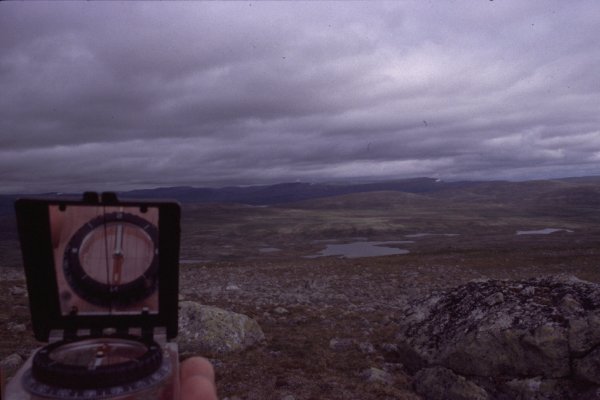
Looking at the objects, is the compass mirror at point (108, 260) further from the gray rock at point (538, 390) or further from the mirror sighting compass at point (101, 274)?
the gray rock at point (538, 390)

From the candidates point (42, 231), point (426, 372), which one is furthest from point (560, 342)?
point (42, 231)

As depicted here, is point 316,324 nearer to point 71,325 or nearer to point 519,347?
point 519,347

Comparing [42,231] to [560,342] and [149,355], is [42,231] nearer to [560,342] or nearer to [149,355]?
[149,355]

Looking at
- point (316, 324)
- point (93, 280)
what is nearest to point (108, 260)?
point (93, 280)

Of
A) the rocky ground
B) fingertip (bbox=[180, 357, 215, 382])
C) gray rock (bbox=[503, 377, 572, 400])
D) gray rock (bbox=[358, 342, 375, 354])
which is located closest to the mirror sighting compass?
fingertip (bbox=[180, 357, 215, 382])

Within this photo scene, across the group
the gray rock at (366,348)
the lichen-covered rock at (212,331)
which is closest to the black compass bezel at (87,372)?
the lichen-covered rock at (212,331)

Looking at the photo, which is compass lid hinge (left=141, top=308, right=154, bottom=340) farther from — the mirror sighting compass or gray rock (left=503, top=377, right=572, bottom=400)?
gray rock (left=503, top=377, right=572, bottom=400)
